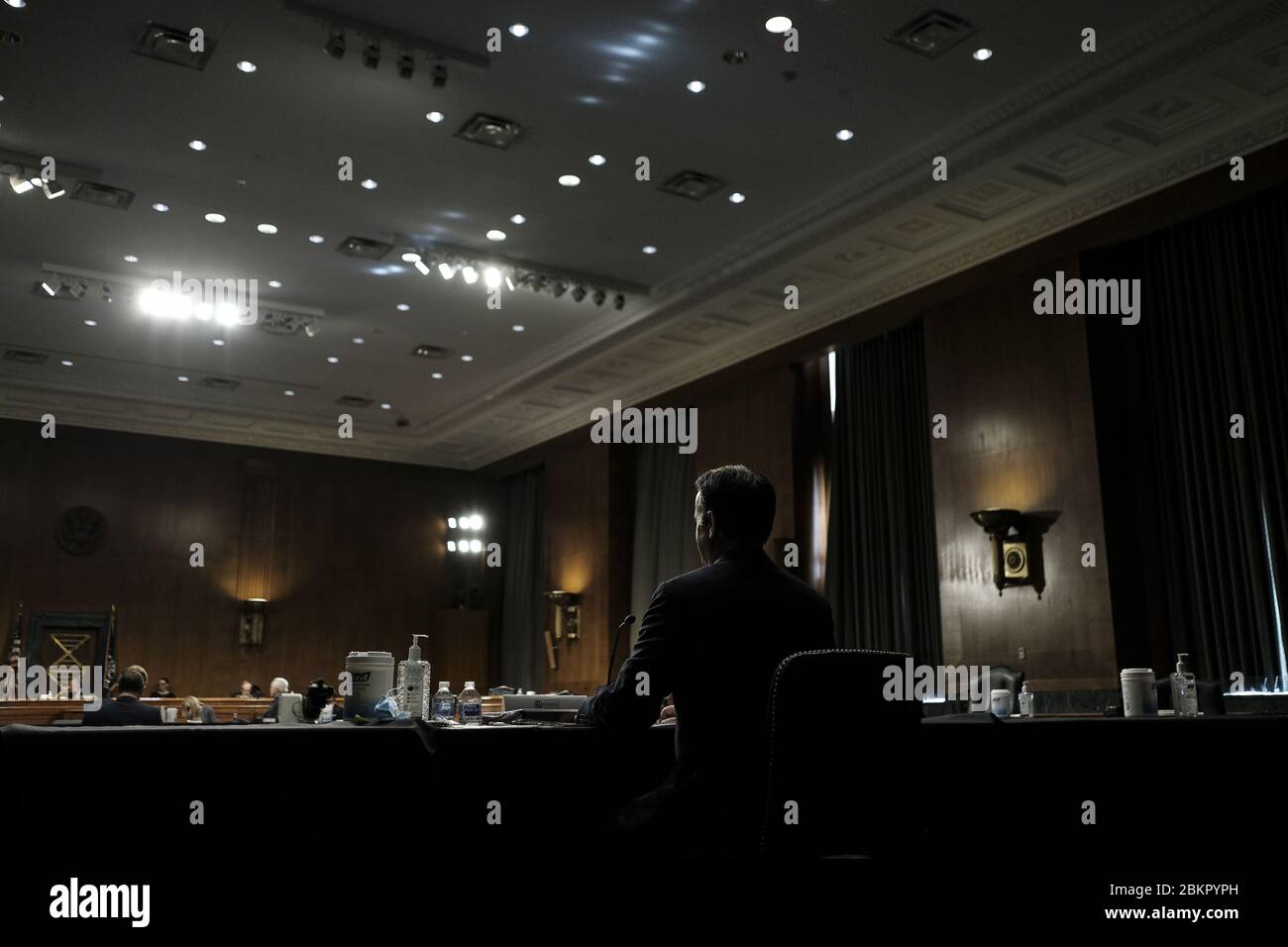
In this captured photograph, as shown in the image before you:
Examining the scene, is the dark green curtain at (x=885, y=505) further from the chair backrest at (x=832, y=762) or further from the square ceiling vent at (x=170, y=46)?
the chair backrest at (x=832, y=762)

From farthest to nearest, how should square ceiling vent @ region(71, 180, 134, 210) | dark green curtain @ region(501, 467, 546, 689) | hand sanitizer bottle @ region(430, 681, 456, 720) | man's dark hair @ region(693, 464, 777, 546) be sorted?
1. dark green curtain @ region(501, 467, 546, 689)
2. square ceiling vent @ region(71, 180, 134, 210)
3. hand sanitizer bottle @ region(430, 681, 456, 720)
4. man's dark hair @ region(693, 464, 777, 546)

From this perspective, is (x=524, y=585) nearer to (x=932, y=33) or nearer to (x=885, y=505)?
(x=885, y=505)

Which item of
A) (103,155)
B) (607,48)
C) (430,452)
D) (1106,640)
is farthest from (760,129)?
(430,452)

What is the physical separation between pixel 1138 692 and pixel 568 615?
10.8 meters

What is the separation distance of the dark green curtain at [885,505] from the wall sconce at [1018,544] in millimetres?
1181

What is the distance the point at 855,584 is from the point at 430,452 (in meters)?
8.34

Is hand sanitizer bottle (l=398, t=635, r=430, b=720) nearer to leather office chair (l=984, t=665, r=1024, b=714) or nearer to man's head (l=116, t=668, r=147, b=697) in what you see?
man's head (l=116, t=668, r=147, b=697)

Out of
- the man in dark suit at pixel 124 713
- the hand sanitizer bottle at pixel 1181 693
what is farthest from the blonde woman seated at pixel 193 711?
the hand sanitizer bottle at pixel 1181 693

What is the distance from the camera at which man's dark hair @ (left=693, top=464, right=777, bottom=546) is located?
2.65m

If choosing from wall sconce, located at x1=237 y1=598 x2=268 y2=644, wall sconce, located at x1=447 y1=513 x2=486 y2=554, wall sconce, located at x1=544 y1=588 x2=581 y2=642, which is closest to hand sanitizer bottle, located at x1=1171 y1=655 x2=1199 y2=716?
wall sconce, located at x1=544 y1=588 x2=581 y2=642

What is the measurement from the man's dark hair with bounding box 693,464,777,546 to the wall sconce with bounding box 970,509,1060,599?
21.1 ft

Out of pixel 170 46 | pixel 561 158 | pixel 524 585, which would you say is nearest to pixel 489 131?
pixel 561 158

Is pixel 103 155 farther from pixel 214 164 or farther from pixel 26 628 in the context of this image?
pixel 26 628

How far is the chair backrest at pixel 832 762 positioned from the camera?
221 cm
